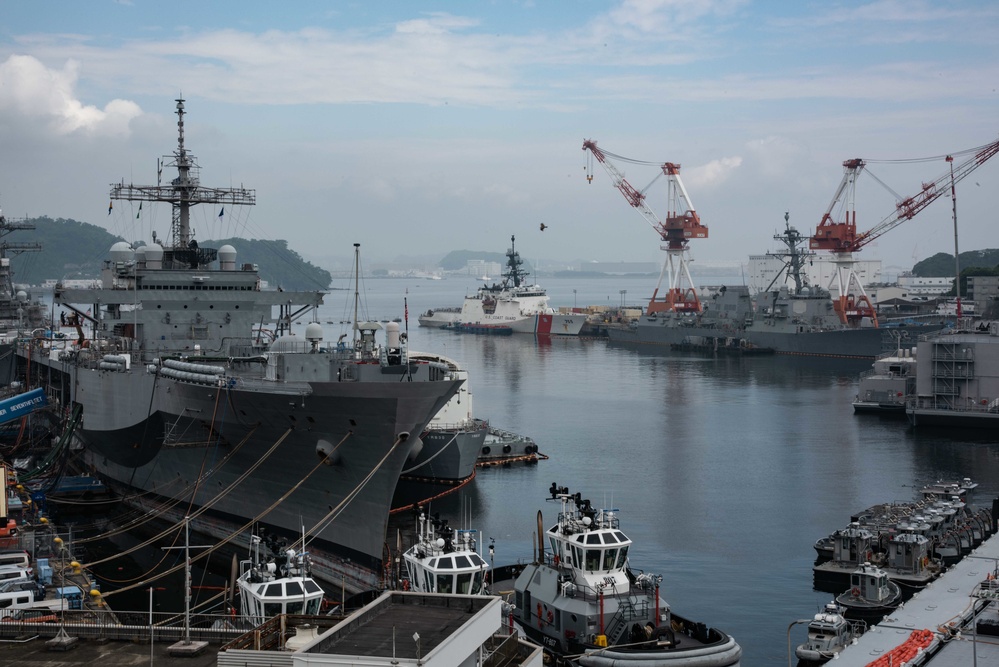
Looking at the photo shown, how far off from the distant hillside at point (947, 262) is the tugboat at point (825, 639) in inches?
4985

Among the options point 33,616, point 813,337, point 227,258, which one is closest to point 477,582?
point 33,616

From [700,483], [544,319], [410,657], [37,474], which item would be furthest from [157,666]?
[544,319]

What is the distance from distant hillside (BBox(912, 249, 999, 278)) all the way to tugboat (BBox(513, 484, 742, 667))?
128 metres

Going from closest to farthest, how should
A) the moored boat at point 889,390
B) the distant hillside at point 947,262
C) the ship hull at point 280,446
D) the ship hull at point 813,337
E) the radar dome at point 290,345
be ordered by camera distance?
the ship hull at point 280,446, the radar dome at point 290,345, the moored boat at point 889,390, the ship hull at point 813,337, the distant hillside at point 947,262

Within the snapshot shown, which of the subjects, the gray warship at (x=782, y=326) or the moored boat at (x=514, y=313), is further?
the moored boat at (x=514, y=313)

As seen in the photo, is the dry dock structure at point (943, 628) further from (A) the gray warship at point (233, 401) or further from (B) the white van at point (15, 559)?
(B) the white van at point (15, 559)

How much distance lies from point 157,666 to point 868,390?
3806 centimetres

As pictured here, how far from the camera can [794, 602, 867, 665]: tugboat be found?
1571cm

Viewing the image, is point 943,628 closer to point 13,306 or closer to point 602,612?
point 602,612

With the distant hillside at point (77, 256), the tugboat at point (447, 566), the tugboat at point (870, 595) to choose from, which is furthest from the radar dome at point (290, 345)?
the distant hillside at point (77, 256)

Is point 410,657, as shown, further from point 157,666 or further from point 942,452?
point 942,452

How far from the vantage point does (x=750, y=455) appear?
3356 cm

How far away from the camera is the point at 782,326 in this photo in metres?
72.0

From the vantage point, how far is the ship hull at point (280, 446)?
56.6 ft
